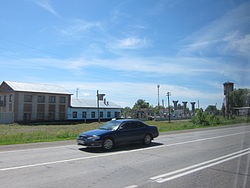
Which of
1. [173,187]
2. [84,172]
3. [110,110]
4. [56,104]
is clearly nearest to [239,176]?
[173,187]

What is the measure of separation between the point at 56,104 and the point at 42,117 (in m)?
4.54

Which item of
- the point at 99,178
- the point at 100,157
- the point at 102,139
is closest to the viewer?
the point at 99,178

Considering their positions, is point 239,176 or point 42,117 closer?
point 239,176

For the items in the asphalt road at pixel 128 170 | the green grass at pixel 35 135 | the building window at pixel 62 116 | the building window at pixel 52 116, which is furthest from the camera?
the building window at pixel 62 116

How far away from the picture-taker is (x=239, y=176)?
6316 mm

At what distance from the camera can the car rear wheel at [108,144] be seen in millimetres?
10591

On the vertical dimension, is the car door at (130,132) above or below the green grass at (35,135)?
above

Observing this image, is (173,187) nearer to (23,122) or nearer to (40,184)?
(40,184)

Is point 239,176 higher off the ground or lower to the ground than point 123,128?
lower

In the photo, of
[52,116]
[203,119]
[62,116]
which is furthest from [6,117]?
[203,119]

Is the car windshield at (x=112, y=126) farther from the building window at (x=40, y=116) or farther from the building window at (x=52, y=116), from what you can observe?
the building window at (x=52, y=116)

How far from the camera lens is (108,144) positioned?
10.7 meters

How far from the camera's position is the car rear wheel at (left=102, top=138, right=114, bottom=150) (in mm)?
10591

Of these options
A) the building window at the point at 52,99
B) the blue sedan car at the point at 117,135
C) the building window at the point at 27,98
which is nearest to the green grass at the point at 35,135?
the blue sedan car at the point at 117,135
